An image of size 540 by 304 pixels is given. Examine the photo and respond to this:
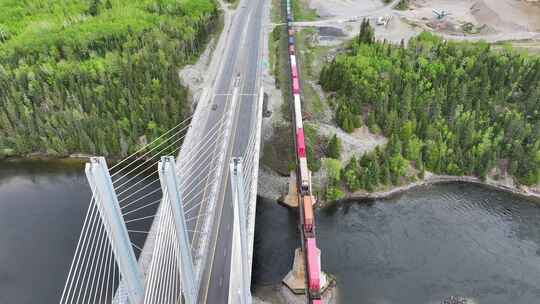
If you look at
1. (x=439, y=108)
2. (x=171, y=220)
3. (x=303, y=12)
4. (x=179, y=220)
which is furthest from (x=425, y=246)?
(x=303, y=12)

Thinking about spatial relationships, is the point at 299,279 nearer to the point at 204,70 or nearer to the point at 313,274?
the point at 313,274

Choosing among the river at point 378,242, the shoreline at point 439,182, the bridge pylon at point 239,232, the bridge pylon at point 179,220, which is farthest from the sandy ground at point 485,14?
the bridge pylon at point 239,232

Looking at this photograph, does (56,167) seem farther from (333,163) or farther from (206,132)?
(333,163)

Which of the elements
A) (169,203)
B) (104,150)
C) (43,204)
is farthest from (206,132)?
(169,203)

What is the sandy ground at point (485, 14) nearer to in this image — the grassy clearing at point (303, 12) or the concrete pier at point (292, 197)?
the grassy clearing at point (303, 12)

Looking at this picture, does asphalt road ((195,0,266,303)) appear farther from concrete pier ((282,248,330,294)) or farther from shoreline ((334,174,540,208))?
shoreline ((334,174,540,208))
